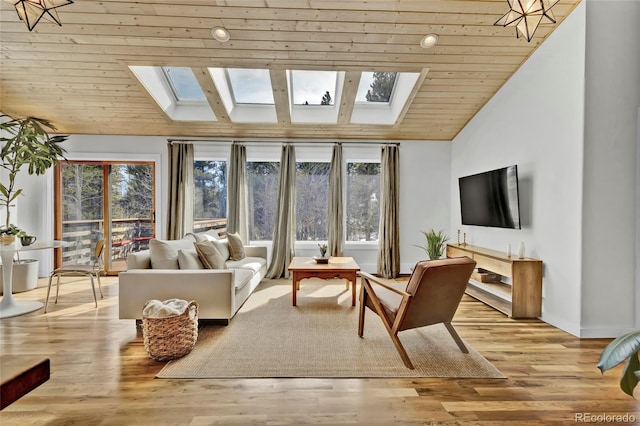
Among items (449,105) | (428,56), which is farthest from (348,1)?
(449,105)

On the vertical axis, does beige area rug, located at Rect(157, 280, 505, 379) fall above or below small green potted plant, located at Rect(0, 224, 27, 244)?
below

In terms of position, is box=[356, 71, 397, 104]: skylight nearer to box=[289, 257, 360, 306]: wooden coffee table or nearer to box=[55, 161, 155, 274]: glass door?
box=[289, 257, 360, 306]: wooden coffee table

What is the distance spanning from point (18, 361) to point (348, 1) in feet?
11.0

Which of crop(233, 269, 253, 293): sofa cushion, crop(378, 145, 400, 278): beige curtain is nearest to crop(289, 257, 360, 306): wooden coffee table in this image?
crop(233, 269, 253, 293): sofa cushion

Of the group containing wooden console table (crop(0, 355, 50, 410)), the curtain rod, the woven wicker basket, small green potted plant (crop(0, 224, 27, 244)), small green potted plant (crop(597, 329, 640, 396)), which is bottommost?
the woven wicker basket

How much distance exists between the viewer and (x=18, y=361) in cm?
105

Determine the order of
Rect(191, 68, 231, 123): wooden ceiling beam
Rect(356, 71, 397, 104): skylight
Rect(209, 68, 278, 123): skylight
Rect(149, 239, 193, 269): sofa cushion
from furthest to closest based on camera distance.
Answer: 1. Rect(356, 71, 397, 104): skylight
2. Rect(209, 68, 278, 123): skylight
3. Rect(191, 68, 231, 123): wooden ceiling beam
4. Rect(149, 239, 193, 269): sofa cushion

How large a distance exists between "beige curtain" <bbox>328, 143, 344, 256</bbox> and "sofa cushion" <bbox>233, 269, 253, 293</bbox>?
1.95 m

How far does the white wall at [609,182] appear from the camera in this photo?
2861 mm

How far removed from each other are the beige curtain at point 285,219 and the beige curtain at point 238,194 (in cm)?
54

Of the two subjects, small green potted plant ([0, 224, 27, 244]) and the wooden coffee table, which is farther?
the wooden coffee table

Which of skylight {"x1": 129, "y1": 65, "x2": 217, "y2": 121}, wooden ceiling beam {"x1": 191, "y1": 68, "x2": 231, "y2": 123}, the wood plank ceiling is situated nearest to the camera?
the wood plank ceiling

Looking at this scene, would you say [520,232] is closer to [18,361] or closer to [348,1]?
[348,1]

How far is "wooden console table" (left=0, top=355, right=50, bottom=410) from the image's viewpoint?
942 mm
